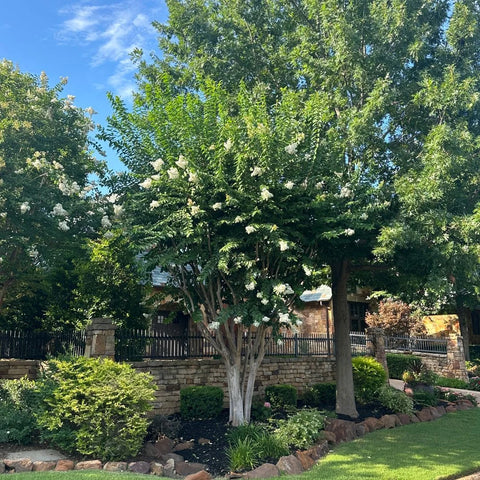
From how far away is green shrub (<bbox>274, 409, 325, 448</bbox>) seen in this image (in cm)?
871

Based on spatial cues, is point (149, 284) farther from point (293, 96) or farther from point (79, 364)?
point (293, 96)

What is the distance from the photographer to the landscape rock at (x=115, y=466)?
717 cm

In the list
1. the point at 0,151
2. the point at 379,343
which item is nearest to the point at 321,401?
the point at 379,343

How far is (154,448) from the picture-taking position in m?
8.40

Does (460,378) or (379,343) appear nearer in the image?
(379,343)

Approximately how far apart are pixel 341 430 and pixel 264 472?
10.6 ft

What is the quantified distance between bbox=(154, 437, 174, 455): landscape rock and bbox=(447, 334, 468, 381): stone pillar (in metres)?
15.6

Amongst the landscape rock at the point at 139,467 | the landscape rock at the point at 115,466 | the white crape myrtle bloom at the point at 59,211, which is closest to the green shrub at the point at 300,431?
the landscape rock at the point at 139,467

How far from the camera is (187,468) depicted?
7578 millimetres

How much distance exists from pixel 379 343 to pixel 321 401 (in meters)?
4.27

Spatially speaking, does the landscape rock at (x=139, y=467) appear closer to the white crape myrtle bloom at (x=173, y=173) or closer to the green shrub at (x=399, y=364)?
the white crape myrtle bloom at (x=173, y=173)

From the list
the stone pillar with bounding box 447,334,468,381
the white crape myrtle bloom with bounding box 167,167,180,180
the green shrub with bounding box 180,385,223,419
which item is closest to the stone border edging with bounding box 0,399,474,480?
the green shrub with bounding box 180,385,223,419

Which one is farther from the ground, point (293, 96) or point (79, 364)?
point (293, 96)

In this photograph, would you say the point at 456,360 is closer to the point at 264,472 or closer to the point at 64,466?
the point at 264,472
